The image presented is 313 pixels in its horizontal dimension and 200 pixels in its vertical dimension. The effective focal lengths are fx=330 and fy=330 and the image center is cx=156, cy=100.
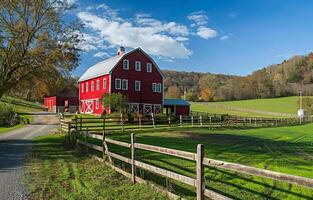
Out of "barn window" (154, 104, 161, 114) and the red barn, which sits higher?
the red barn

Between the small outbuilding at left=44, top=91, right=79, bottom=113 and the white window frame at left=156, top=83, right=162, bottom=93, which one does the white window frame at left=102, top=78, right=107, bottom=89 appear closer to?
the white window frame at left=156, top=83, right=162, bottom=93

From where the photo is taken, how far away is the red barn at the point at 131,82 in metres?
45.0

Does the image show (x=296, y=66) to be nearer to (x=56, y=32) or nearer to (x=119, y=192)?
(x=56, y=32)

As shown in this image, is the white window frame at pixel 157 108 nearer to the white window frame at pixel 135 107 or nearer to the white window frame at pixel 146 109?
the white window frame at pixel 146 109

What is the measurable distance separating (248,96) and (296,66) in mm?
25135

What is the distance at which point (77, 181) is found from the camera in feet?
30.6

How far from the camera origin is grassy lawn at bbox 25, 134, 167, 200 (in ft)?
25.8

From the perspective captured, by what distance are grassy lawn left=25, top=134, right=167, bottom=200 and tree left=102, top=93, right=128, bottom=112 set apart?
2717 cm

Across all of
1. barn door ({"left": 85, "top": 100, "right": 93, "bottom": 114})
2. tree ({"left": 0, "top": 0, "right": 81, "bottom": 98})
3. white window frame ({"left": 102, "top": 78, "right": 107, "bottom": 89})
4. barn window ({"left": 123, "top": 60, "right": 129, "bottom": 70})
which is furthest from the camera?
barn door ({"left": 85, "top": 100, "right": 93, "bottom": 114})

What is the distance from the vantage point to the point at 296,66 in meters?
124

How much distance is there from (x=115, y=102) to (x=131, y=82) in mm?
6398

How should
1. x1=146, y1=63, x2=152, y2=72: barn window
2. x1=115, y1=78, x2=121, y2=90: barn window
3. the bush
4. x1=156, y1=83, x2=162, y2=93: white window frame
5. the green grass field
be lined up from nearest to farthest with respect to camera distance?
the bush
x1=115, y1=78, x2=121, y2=90: barn window
x1=146, y1=63, x2=152, y2=72: barn window
x1=156, y1=83, x2=162, y2=93: white window frame
the green grass field

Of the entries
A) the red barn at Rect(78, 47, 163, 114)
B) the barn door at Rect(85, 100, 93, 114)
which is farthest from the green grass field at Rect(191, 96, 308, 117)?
the barn door at Rect(85, 100, 93, 114)

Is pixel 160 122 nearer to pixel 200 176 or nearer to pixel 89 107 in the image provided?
pixel 89 107
